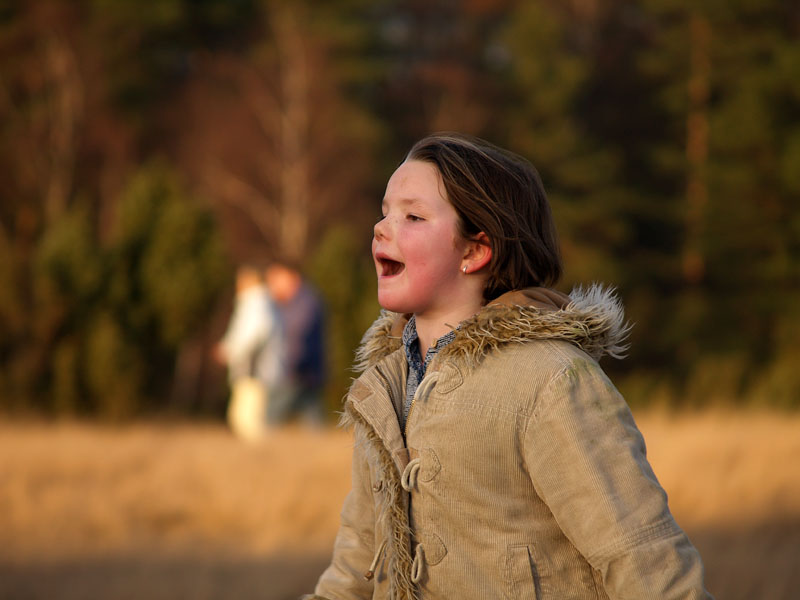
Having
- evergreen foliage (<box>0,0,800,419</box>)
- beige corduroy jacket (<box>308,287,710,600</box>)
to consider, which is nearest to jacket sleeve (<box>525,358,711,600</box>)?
beige corduroy jacket (<box>308,287,710,600</box>)

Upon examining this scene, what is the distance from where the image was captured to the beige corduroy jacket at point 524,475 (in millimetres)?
1707

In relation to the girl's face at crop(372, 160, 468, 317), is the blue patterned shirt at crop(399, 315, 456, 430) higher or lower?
lower

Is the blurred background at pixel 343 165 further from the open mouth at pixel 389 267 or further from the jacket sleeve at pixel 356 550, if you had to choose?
the open mouth at pixel 389 267

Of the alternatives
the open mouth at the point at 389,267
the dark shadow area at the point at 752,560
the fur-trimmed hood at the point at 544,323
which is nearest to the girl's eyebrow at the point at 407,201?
the open mouth at the point at 389,267

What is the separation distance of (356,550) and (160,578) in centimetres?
256

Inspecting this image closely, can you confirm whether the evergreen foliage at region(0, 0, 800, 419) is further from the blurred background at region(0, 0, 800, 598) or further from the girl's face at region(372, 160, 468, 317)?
the girl's face at region(372, 160, 468, 317)

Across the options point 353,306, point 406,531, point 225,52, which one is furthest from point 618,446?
point 225,52

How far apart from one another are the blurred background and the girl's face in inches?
349

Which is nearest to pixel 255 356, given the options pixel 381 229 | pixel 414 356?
pixel 414 356

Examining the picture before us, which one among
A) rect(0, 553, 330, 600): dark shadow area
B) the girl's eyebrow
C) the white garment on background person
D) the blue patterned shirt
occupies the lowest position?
rect(0, 553, 330, 600): dark shadow area

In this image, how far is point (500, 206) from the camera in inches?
78.2

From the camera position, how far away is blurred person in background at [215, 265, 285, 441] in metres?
7.81

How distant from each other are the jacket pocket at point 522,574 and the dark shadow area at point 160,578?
2.78m

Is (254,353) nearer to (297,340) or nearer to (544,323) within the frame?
(297,340)
